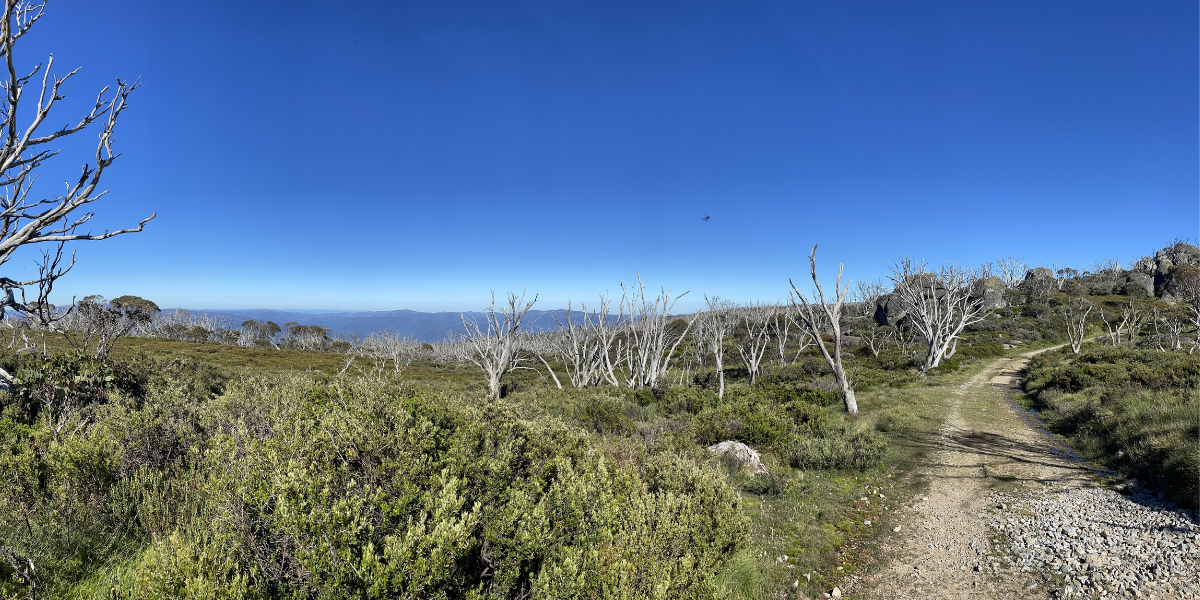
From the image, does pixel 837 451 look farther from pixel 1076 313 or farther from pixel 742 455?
pixel 1076 313

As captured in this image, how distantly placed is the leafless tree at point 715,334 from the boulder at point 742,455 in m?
6.20

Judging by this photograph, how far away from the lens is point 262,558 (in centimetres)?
327

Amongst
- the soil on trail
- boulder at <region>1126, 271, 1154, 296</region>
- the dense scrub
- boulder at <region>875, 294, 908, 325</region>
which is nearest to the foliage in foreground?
the soil on trail

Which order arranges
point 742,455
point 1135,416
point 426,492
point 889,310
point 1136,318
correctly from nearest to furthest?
point 426,492, point 742,455, point 1135,416, point 1136,318, point 889,310

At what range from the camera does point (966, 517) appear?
7.11m

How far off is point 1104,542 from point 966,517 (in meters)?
1.55

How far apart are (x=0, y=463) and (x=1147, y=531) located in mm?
13855

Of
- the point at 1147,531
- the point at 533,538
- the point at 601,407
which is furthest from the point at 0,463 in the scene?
the point at 1147,531

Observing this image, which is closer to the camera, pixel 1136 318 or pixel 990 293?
pixel 1136 318

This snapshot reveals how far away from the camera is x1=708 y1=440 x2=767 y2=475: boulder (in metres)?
9.41

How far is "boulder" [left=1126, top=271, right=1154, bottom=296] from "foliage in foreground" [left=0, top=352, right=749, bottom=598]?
9197 centimetres

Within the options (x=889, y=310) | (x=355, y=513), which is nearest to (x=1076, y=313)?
(x=889, y=310)

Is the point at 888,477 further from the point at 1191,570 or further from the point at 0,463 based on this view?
the point at 0,463

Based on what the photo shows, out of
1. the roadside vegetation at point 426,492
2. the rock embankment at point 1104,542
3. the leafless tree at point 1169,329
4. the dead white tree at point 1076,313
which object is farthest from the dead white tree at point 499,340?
the dead white tree at point 1076,313
